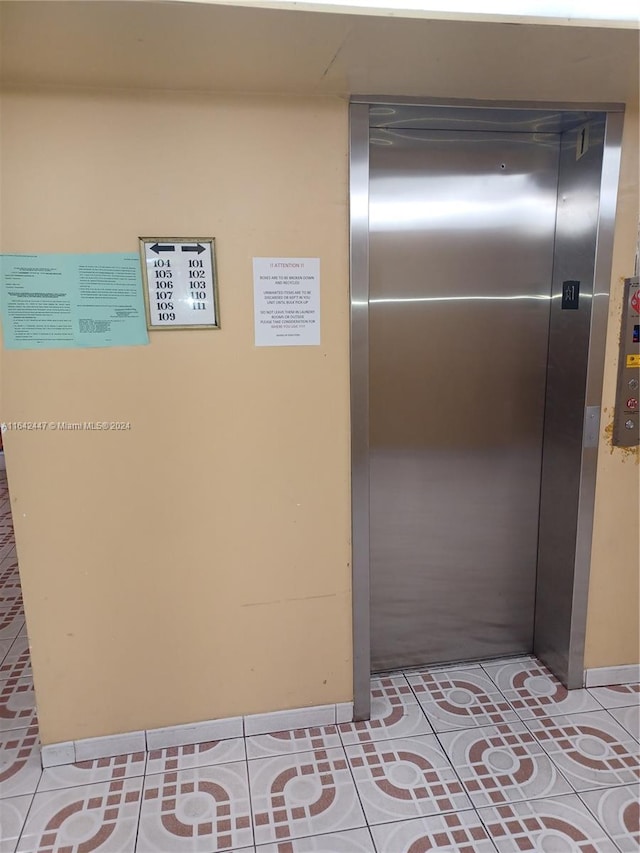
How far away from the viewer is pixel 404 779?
73.7 inches

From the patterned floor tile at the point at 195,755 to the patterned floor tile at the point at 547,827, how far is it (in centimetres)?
84

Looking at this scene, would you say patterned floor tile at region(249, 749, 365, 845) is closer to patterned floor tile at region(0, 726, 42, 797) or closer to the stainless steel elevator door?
the stainless steel elevator door

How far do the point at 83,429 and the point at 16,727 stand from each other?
4.07 ft

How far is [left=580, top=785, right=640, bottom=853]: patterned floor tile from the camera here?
1.65 metres

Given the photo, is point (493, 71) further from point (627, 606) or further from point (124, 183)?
point (627, 606)

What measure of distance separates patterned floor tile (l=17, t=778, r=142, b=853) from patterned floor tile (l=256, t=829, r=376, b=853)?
44 cm

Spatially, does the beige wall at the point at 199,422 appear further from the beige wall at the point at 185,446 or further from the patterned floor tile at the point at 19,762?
the patterned floor tile at the point at 19,762

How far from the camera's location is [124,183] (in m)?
1.68

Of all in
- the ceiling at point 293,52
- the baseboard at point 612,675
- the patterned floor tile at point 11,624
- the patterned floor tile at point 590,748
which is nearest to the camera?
the ceiling at point 293,52

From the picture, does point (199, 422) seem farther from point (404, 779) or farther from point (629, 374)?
point (629, 374)

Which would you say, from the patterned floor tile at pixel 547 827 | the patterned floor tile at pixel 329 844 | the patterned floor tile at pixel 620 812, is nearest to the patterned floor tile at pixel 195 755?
the patterned floor tile at pixel 329 844

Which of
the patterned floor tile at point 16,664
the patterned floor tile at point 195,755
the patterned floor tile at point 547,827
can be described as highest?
the patterned floor tile at point 16,664

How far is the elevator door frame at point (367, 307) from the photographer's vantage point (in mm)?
1798

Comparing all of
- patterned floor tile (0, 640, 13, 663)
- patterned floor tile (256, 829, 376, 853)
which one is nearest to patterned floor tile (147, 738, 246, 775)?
patterned floor tile (256, 829, 376, 853)
